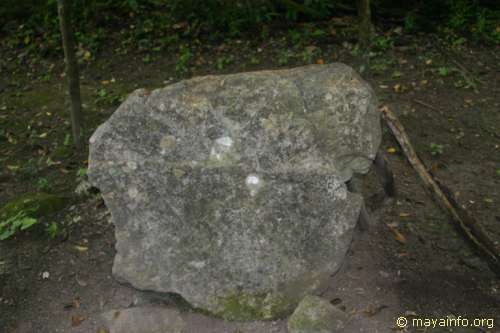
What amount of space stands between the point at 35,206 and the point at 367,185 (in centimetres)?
222

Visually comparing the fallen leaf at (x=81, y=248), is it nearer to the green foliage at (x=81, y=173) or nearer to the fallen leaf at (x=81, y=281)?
the fallen leaf at (x=81, y=281)

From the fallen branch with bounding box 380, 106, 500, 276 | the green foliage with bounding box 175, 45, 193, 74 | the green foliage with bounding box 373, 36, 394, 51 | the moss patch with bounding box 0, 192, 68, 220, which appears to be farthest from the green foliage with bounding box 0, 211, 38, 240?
the green foliage with bounding box 373, 36, 394, 51

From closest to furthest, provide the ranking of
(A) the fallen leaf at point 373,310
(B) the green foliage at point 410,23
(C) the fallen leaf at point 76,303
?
1. (A) the fallen leaf at point 373,310
2. (C) the fallen leaf at point 76,303
3. (B) the green foliage at point 410,23

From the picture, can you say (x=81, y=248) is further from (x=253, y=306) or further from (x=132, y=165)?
(x=253, y=306)

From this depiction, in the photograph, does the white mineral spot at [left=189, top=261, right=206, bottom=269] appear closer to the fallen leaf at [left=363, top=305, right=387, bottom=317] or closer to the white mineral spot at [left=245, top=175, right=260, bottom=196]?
the white mineral spot at [left=245, top=175, right=260, bottom=196]

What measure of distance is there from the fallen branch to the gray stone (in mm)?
881

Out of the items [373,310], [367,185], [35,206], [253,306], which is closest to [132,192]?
[253,306]

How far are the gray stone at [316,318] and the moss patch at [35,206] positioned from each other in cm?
189

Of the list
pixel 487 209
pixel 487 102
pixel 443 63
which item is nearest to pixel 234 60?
pixel 443 63

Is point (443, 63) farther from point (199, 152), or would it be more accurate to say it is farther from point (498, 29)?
point (199, 152)

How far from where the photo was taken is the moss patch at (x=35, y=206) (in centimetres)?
395

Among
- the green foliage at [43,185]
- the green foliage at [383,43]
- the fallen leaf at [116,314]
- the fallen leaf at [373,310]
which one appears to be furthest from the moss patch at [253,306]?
the green foliage at [383,43]

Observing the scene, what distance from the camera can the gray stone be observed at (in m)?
2.95

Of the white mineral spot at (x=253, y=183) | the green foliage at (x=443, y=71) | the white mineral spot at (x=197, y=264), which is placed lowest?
the green foliage at (x=443, y=71)
